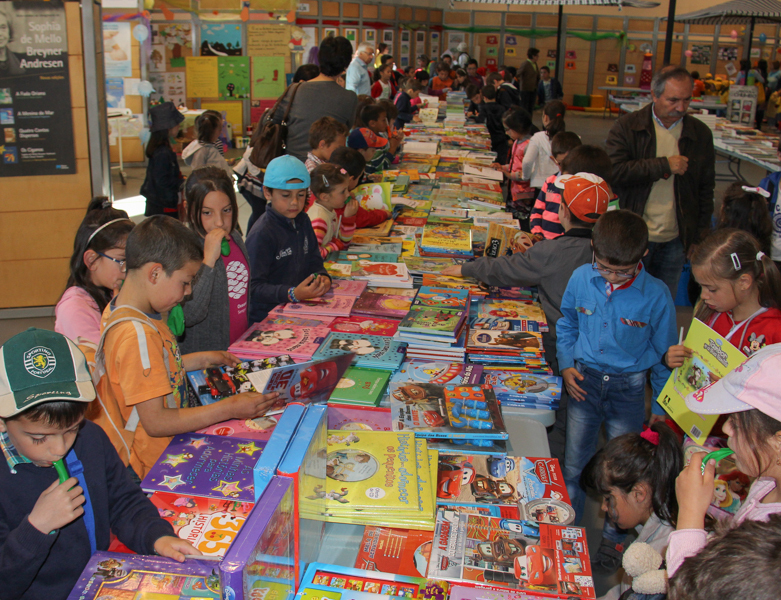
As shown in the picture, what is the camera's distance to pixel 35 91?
4.38 meters

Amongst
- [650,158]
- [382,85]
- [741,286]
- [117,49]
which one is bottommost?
[741,286]

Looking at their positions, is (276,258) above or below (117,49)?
below

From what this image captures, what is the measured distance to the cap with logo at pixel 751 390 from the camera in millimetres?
1185

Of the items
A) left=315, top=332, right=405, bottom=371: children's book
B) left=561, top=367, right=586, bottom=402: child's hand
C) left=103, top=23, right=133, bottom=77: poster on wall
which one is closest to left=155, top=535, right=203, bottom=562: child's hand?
left=315, top=332, right=405, bottom=371: children's book

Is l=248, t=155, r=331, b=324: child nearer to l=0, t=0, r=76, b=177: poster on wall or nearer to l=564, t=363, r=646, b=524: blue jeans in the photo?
l=564, t=363, r=646, b=524: blue jeans

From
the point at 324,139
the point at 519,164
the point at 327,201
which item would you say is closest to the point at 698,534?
the point at 327,201

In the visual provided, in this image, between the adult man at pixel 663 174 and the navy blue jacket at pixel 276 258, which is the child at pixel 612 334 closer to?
the navy blue jacket at pixel 276 258

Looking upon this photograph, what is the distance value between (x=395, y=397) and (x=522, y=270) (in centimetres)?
109

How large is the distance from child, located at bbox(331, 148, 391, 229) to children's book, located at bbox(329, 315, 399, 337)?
1412 mm

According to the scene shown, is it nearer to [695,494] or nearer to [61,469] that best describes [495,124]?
[695,494]

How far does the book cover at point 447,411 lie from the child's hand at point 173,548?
682 mm

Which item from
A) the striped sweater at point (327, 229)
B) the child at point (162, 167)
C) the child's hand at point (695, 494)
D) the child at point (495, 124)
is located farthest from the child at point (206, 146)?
the child's hand at point (695, 494)

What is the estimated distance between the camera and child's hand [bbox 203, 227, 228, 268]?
2.32 meters

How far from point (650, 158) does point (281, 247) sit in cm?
223
